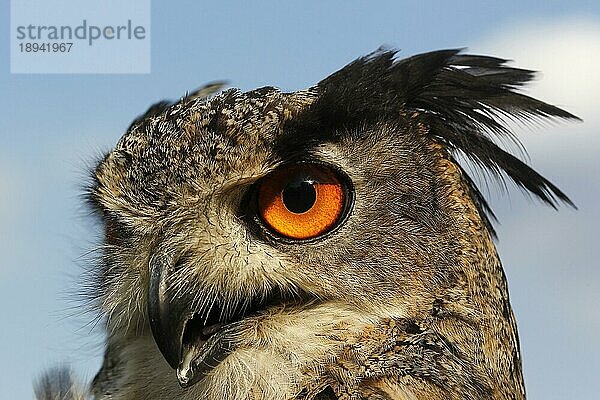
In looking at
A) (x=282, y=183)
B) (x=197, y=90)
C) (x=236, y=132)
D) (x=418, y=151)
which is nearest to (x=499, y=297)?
(x=418, y=151)

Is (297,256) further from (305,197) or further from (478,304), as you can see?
(478,304)

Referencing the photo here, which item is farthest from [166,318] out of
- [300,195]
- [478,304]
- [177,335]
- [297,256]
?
[478,304]

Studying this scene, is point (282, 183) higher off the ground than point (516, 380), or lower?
higher

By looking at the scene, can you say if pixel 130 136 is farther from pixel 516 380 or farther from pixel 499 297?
pixel 516 380

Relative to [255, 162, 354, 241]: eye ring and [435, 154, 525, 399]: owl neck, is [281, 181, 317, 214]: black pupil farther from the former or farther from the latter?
[435, 154, 525, 399]: owl neck

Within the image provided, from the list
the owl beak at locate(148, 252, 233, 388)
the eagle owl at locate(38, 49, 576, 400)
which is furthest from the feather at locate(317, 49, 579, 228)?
the owl beak at locate(148, 252, 233, 388)

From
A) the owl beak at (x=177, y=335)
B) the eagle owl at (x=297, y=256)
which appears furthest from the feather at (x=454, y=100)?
the owl beak at (x=177, y=335)
